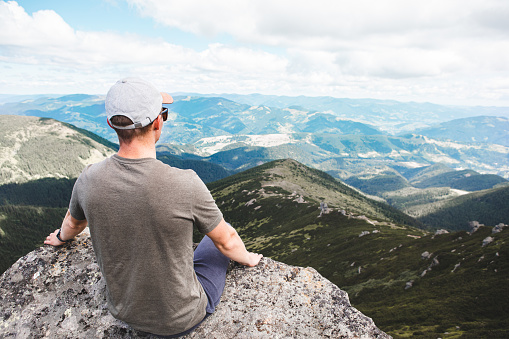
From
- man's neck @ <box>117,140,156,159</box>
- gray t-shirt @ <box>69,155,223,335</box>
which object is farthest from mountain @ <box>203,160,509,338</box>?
man's neck @ <box>117,140,156,159</box>

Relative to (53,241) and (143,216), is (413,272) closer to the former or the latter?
(53,241)

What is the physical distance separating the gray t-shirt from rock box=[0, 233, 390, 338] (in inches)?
84.6

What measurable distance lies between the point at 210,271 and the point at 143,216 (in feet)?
12.9

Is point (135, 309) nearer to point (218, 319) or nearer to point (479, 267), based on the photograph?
point (218, 319)

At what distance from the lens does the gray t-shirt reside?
4746mm

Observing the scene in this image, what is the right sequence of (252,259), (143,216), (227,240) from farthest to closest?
(252,259) < (227,240) < (143,216)

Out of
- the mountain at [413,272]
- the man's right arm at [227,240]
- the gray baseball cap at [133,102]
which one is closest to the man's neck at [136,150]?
the gray baseball cap at [133,102]

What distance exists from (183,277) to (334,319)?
16.9 feet

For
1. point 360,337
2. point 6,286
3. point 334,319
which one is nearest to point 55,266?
point 6,286

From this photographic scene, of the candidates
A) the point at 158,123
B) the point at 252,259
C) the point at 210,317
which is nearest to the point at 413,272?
the point at 252,259

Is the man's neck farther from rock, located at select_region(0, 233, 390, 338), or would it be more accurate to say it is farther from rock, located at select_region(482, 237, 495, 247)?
rock, located at select_region(482, 237, 495, 247)

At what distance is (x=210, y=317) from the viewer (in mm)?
7738

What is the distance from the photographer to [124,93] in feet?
17.3

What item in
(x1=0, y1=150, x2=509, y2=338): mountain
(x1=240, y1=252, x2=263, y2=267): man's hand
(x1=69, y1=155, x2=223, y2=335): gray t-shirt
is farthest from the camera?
(x1=0, y1=150, x2=509, y2=338): mountain
